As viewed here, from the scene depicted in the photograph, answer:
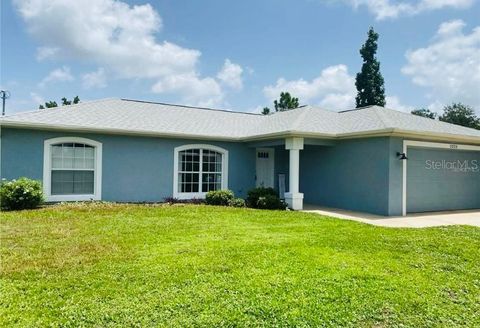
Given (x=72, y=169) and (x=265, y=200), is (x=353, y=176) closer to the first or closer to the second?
(x=265, y=200)

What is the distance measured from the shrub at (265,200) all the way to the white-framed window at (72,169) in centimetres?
607

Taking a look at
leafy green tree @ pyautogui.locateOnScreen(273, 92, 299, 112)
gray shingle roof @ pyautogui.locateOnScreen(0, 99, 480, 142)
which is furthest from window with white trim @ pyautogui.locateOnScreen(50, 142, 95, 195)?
leafy green tree @ pyautogui.locateOnScreen(273, 92, 299, 112)

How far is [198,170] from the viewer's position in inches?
625

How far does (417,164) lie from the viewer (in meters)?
13.8

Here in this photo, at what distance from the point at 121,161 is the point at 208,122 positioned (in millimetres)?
5114

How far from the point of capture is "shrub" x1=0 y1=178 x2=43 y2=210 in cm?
1132

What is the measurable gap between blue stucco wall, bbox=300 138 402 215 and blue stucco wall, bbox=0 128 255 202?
4.53 metres

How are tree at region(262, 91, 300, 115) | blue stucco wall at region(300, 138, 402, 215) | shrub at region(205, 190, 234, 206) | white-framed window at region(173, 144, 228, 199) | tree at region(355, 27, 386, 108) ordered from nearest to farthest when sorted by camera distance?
blue stucco wall at region(300, 138, 402, 215) → shrub at region(205, 190, 234, 206) → white-framed window at region(173, 144, 228, 199) → tree at region(355, 27, 386, 108) → tree at region(262, 91, 300, 115)

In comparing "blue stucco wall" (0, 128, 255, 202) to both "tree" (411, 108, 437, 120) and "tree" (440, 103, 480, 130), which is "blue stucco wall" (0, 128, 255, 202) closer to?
"tree" (440, 103, 480, 130)

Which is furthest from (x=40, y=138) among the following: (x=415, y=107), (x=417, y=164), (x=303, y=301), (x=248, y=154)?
(x=415, y=107)

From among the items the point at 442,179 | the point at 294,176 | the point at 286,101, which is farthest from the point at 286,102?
the point at 294,176

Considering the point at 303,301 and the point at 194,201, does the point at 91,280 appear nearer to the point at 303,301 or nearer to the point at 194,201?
the point at 303,301

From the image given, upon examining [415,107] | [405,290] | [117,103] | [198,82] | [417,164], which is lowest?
[405,290]

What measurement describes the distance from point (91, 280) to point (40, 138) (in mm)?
9731
